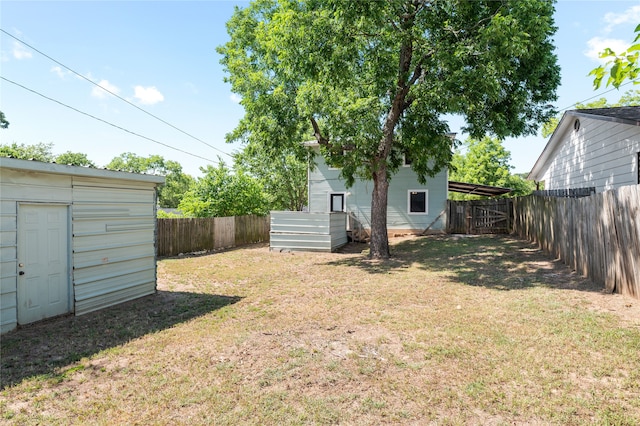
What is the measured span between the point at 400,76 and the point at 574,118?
6610 millimetres

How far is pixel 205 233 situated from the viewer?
17.2 metres

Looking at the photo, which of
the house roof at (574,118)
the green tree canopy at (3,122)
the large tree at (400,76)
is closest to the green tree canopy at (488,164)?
the house roof at (574,118)

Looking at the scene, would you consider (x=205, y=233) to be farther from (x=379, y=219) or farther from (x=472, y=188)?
(x=472, y=188)

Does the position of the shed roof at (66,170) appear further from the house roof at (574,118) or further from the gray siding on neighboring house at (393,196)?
the gray siding on neighboring house at (393,196)

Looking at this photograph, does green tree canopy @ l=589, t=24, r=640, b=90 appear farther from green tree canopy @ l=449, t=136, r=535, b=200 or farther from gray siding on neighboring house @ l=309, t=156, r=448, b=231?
green tree canopy @ l=449, t=136, r=535, b=200

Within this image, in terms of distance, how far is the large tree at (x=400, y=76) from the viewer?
1073 cm

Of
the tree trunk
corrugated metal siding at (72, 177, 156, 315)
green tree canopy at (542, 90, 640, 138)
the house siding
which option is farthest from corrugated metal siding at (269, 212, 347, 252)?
green tree canopy at (542, 90, 640, 138)

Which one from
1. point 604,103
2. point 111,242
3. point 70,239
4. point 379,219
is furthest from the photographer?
point 604,103

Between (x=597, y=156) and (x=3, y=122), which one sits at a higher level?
(x=3, y=122)

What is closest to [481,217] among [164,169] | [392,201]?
[392,201]

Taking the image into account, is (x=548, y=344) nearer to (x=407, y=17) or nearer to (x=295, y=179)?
(x=407, y=17)

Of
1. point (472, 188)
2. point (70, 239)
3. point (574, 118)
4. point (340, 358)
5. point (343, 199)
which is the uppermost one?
point (574, 118)

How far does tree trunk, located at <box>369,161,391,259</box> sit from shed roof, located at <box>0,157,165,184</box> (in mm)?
8303

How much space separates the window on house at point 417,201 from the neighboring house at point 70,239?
15075 millimetres
